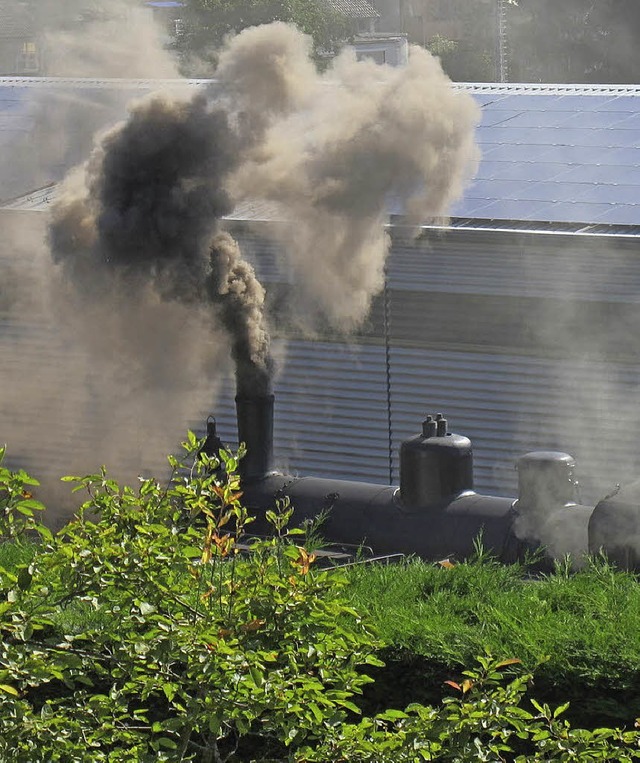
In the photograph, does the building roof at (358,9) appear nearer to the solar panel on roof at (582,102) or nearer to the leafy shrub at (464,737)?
the solar panel on roof at (582,102)

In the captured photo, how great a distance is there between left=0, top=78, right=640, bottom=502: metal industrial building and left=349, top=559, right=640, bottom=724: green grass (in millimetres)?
7738

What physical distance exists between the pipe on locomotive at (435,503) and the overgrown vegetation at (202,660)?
4.17 metres

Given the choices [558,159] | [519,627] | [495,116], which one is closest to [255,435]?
[519,627]

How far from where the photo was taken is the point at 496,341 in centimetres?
1348

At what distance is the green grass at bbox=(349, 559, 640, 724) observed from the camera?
4297mm

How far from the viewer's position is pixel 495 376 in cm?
1336

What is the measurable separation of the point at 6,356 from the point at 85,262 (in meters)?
5.13

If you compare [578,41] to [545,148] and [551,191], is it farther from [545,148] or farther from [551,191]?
[551,191]

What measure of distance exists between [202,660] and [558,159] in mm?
12720

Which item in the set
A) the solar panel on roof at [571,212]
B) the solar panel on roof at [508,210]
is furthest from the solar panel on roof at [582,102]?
the solar panel on roof at [571,212]

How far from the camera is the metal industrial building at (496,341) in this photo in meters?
12.9

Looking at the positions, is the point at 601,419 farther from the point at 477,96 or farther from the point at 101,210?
the point at 477,96

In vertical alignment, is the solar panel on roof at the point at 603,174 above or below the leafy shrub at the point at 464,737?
above

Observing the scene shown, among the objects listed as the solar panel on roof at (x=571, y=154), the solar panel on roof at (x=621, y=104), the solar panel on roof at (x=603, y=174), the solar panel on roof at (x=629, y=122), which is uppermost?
the solar panel on roof at (x=621, y=104)
